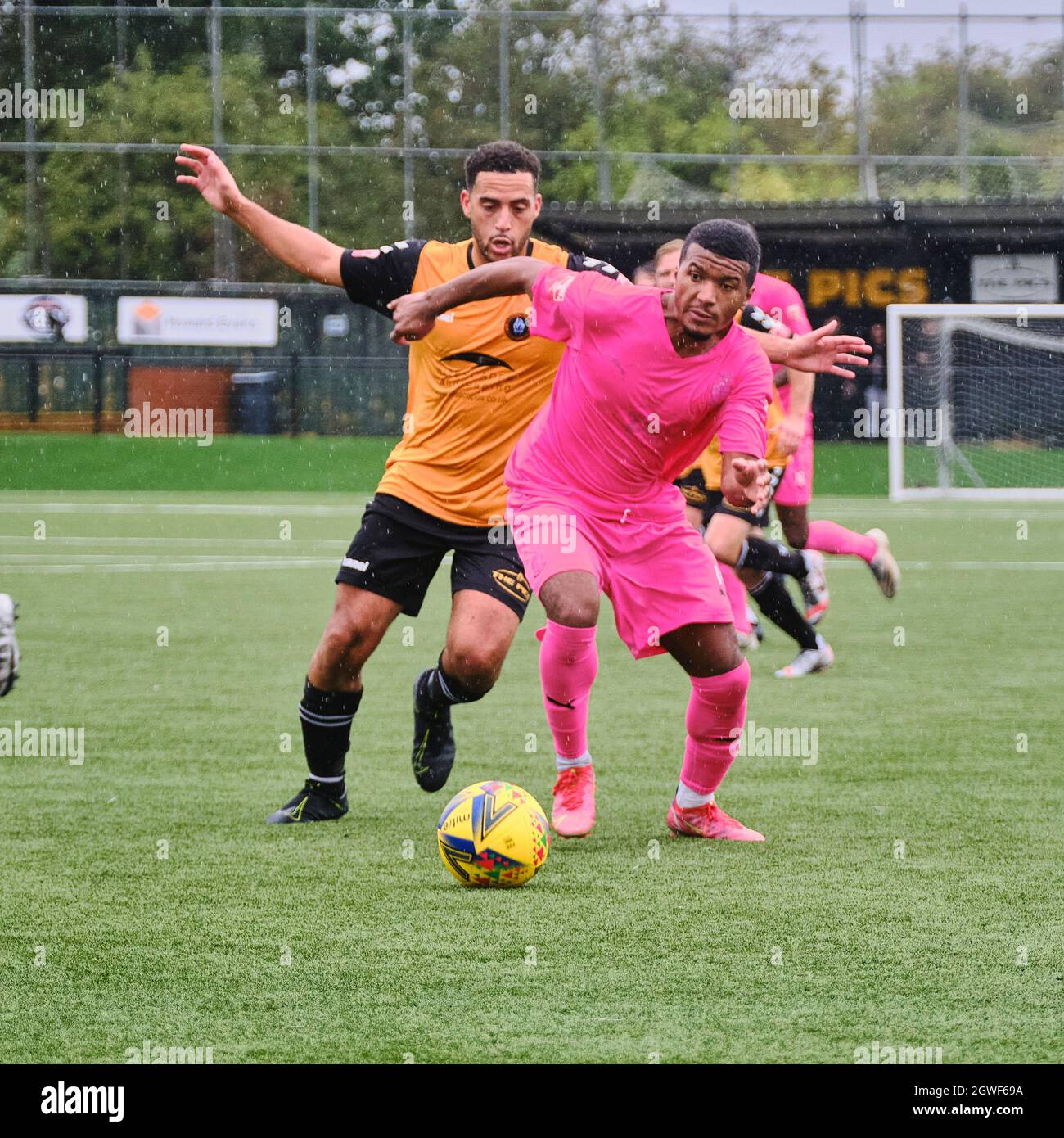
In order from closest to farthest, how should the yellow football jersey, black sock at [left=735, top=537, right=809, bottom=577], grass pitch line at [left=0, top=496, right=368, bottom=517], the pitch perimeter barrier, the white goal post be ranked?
the yellow football jersey → black sock at [left=735, top=537, right=809, bottom=577] → grass pitch line at [left=0, top=496, right=368, bottom=517] → the white goal post → the pitch perimeter barrier

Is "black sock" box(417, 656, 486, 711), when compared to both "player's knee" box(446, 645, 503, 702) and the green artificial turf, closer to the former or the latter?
"player's knee" box(446, 645, 503, 702)

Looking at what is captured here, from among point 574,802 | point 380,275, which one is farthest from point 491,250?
point 574,802

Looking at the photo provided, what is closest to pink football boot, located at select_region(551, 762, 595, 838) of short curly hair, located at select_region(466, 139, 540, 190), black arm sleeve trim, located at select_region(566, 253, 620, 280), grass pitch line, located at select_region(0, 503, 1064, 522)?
black arm sleeve trim, located at select_region(566, 253, 620, 280)

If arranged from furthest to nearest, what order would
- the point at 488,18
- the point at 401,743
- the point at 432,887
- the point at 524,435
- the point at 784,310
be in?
the point at 488,18, the point at 784,310, the point at 401,743, the point at 524,435, the point at 432,887

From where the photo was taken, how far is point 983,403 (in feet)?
82.9

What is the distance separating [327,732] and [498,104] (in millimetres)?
25430

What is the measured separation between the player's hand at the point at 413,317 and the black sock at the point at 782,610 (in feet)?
14.5

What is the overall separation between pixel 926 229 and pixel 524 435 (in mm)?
23575

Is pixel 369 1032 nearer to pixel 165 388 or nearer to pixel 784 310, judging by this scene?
pixel 784 310

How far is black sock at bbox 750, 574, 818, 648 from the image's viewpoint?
955 cm

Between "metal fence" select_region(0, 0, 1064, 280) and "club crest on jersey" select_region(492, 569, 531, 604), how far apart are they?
23.8 metres

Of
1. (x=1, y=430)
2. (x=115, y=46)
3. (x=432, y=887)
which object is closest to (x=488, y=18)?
(x=115, y=46)

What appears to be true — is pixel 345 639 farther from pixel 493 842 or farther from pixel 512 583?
pixel 493 842

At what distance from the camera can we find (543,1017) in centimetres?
369
